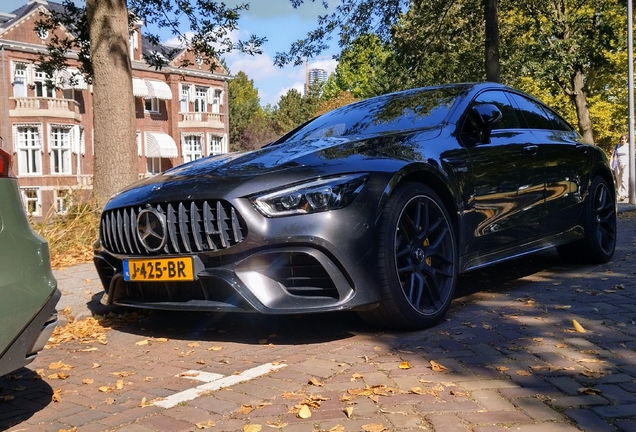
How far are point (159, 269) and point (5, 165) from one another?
4.53 ft

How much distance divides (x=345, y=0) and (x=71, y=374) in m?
14.6

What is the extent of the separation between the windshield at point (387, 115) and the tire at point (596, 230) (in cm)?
186

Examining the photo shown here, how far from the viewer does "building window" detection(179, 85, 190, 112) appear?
4938cm

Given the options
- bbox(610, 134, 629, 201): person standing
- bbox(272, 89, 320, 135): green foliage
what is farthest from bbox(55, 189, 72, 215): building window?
bbox(272, 89, 320, 135): green foliage

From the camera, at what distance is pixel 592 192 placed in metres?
6.34

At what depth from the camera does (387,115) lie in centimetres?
514

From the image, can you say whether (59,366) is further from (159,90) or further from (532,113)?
(159,90)

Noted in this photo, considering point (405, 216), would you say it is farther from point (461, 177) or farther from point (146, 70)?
point (146, 70)

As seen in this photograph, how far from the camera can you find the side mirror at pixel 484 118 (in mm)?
4895

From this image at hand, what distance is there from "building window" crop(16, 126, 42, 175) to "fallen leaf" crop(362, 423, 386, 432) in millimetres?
39674

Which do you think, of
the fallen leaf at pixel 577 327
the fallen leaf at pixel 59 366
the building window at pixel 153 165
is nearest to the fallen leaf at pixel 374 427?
the fallen leaf at pixel 577 327

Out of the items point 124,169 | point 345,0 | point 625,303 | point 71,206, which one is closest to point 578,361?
point 625,303

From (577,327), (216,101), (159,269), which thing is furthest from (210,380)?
(216,101)

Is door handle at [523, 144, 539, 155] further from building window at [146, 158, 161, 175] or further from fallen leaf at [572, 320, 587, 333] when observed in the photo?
building window at [146, 158, 161, 175]
